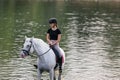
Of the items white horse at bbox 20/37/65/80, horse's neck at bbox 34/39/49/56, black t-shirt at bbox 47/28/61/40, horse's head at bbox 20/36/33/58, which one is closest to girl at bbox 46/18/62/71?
black t-shirt at bbox 47/28/61/40

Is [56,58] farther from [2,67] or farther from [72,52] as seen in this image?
[72,52]

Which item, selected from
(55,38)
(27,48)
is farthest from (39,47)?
(55,38)

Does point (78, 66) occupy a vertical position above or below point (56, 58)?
below

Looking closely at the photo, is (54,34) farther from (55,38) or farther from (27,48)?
(27,48)

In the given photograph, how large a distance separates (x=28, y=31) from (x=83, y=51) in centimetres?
1329

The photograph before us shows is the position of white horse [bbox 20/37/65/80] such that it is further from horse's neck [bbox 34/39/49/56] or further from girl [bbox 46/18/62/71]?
girl [bbox 46/18/62/71]

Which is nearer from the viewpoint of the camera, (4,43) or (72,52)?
(72,52)

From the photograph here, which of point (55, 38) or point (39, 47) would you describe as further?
point (55, 38)

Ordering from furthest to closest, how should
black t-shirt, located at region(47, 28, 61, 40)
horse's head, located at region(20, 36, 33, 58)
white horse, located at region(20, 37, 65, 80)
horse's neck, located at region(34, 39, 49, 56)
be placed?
black t-shirt, located at region(47, 28, 61, 40)
horse's neck, located at region(34, 39, 49, 56)
white horse, located at region(20, 37, 65, 80)
horse's head, located at region(20, 36, 33, 58)

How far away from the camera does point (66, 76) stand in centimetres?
1909

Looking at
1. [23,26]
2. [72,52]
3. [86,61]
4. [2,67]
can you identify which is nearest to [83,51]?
[72,52]

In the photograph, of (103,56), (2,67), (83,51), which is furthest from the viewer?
(83,51)

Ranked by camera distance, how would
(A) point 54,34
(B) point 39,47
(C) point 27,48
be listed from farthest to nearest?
1. (A) point 54,34
2. (B) point 39,47
3. (C) point 27,48

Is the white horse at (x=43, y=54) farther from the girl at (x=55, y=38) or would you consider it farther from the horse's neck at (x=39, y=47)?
the girl at (x=55, y=38)
